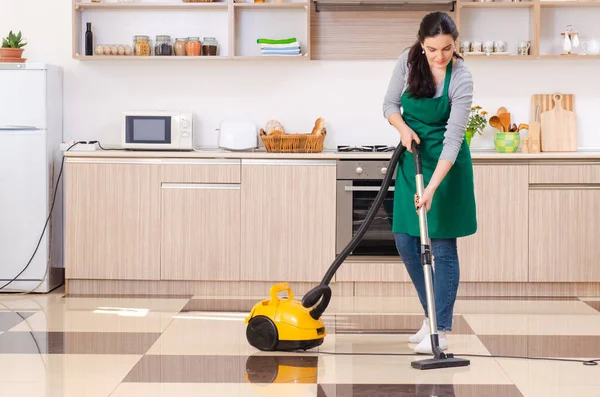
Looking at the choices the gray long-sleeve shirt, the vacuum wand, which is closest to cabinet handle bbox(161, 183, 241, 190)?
the gray long-sleeve shirt

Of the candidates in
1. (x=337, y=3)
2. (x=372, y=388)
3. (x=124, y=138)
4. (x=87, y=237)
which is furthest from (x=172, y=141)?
(x=372, y=388)

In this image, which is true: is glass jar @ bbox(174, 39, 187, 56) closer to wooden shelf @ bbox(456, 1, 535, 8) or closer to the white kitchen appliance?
the white kitchen appliance

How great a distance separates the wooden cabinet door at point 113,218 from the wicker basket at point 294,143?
636 mm

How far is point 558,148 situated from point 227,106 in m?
1.95

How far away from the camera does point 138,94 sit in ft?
18.6

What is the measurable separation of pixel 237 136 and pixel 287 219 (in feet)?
2.00

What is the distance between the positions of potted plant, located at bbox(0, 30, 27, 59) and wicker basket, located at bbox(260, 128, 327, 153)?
4.84ft

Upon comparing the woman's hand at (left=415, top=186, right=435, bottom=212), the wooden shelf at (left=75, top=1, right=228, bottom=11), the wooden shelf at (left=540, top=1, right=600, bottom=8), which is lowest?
the woman's hand at (left=415, top=186, right=435, bottom=212)

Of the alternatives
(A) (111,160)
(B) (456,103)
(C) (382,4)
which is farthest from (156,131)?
(B) (456,103)

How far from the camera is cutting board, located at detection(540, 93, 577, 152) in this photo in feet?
17.9

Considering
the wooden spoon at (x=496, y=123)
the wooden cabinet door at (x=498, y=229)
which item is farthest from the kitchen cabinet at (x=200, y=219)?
the wooden spoon at (x=496, y=123)

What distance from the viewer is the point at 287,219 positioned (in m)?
5.10

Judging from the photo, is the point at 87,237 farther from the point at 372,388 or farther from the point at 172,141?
the point at 372,388

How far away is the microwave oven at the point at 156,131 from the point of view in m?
5.29
